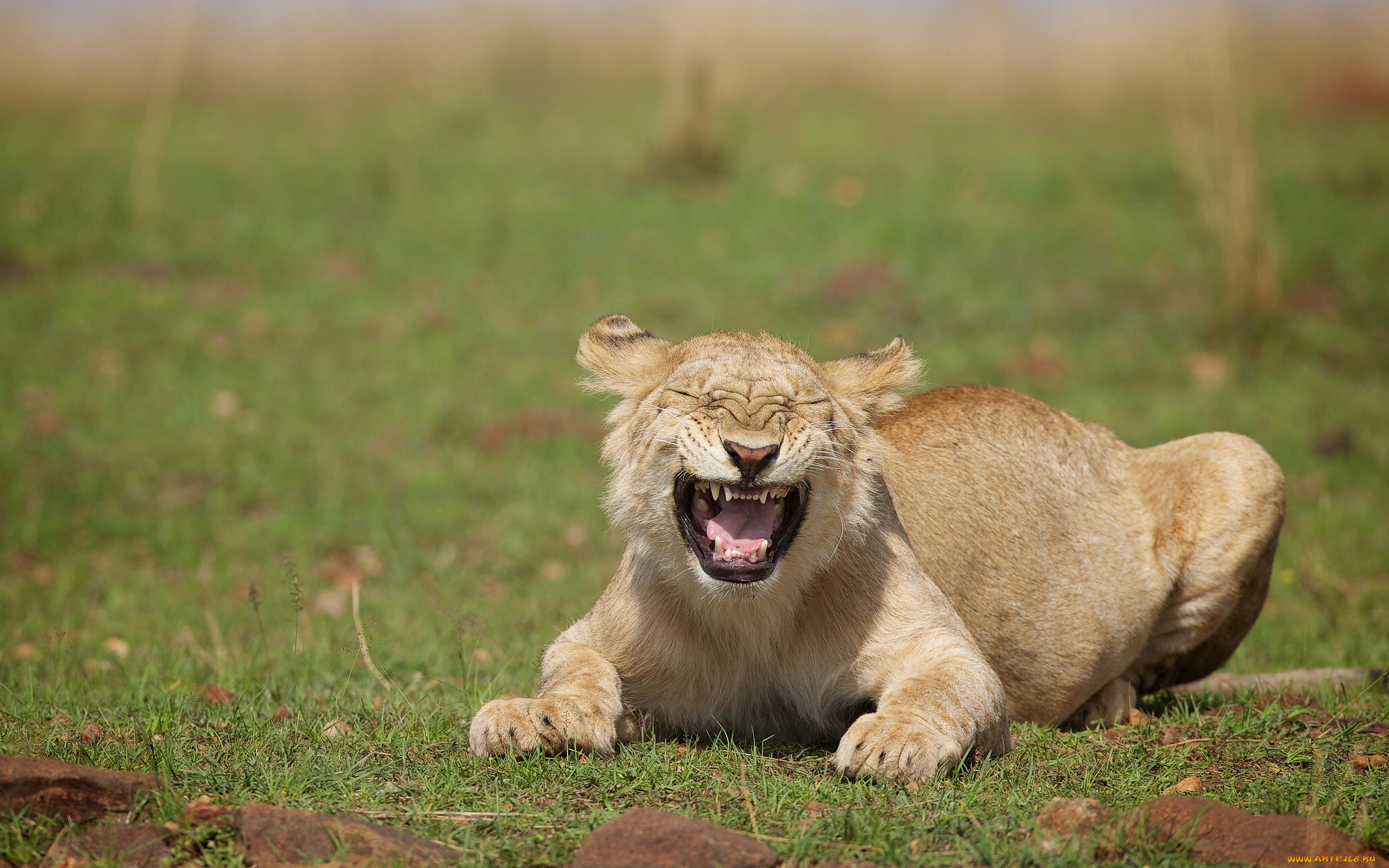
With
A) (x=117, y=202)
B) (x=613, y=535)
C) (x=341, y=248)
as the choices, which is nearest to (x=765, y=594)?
(x=613, y=535)

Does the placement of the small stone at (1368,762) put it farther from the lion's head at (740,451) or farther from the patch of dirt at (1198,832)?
the lion's head at (740,451)

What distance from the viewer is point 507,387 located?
10664 millimetres

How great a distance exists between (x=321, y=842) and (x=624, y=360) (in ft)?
6.59

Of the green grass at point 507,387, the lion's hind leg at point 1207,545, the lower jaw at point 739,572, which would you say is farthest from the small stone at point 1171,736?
the lower jaw at point 739,572

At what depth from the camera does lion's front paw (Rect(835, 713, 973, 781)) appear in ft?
13.3

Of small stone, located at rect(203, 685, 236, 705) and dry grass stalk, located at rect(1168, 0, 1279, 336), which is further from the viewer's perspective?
dry grass stalk, located at rect(1168, 0, 1279, 336)

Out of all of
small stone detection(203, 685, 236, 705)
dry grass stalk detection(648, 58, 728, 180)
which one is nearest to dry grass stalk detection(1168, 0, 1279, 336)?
dry grass stalk detection(648, 58, 728, 180)

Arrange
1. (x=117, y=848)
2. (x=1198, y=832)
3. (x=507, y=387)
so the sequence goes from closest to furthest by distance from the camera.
Result: (x=117, y=848) < (x=1198, y=832) < (x=507, y=387)

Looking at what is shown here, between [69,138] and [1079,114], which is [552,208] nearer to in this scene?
[69,138]

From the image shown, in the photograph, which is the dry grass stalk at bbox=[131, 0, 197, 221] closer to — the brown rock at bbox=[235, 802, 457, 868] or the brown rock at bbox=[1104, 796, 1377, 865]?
the brown rock at bbox=[235, 802, 457, 868]

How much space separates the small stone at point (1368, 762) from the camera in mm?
4465

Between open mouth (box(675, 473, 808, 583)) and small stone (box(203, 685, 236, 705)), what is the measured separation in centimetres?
199

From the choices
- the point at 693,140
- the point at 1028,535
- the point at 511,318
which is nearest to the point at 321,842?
the point at 1028,535

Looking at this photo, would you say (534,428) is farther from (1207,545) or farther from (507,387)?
Answer: (1207,545)
